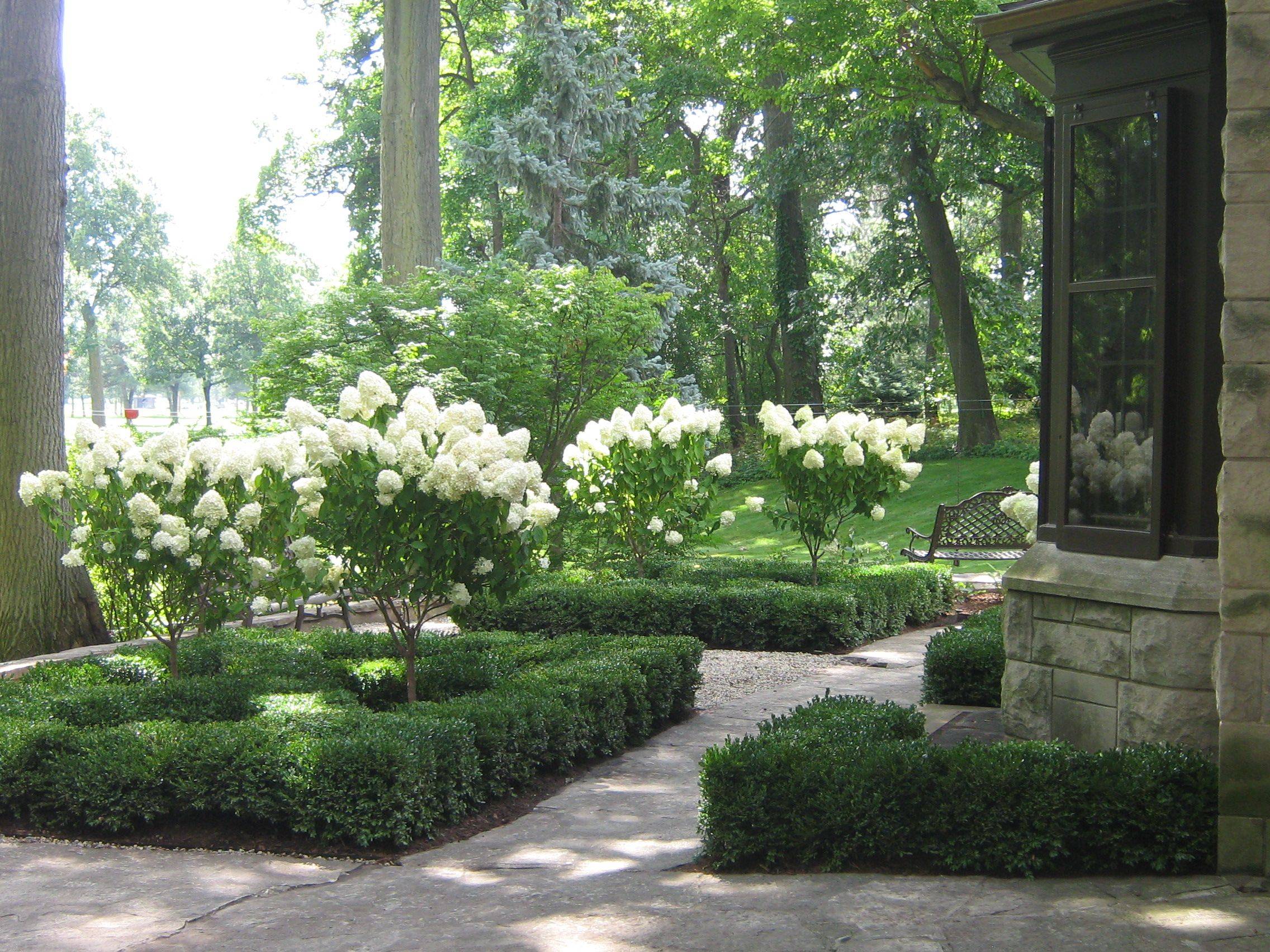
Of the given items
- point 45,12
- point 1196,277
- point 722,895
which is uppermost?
point 45,12

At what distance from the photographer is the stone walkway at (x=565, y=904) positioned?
3463 millimetres

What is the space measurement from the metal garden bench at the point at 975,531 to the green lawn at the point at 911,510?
4590 mm

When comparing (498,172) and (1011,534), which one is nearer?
(1011,534)

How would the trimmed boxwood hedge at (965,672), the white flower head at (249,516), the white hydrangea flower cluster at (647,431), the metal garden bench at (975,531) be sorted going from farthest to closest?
the metal garden bench at (975,531) < the white hydrangea flower cluster at (647,431) < the trimmed boxwood hedge at (965,672) < the white flower head at (249,516)

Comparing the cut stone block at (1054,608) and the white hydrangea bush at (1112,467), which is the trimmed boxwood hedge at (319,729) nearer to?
the cut stone block at (1054,608)

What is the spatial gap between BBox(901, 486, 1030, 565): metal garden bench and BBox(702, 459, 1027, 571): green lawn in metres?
4.59

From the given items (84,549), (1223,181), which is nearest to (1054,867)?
(1223,181)

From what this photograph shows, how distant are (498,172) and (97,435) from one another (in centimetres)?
1453

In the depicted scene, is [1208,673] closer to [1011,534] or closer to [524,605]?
Answer: [524,605]

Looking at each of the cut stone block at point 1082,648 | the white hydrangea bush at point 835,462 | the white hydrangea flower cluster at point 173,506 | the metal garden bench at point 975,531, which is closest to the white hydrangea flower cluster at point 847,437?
the white hydrangea bush at point 835,462

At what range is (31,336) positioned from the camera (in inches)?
332

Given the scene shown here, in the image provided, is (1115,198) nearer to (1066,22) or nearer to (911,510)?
(1066,22)

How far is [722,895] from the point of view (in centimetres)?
394

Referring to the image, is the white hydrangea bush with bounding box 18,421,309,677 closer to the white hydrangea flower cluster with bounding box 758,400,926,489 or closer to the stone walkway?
the stone walkway
